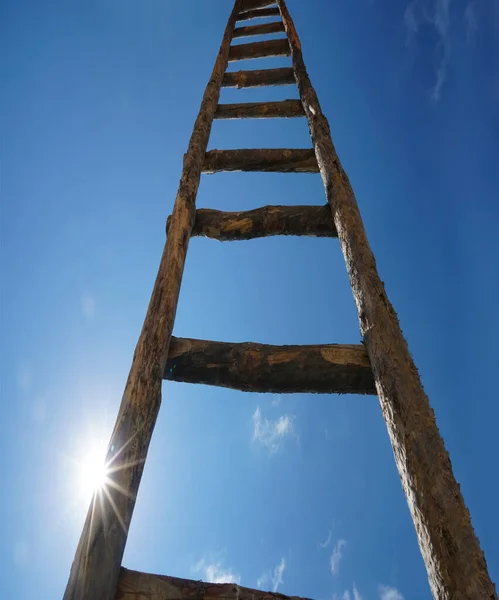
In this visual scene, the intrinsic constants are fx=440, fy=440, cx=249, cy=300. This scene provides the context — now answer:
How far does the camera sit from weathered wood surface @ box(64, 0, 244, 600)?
1.34m

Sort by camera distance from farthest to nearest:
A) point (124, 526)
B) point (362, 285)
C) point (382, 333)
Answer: point (362, 285), point (382, 333), point (124, 526)

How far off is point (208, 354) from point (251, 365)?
205 mm

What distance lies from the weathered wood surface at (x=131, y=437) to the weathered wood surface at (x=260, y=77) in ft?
8.98

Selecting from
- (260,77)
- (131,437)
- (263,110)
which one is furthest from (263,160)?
(131,437)

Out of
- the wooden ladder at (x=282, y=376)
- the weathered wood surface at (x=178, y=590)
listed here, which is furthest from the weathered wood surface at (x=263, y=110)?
the weathered wood surface at (x=178, y=590)

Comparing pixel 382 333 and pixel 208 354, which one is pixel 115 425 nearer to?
pixel 208 354

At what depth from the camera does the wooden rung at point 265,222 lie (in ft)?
9.05

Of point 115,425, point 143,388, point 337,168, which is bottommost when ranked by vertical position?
point 115,425

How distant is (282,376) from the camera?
6.45 ft

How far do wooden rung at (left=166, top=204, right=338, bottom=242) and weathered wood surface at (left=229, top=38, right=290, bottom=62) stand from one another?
3597 mm

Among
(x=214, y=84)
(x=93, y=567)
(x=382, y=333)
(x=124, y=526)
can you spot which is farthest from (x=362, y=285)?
(x=214, y=84)

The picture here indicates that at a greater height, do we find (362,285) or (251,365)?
(362,285)

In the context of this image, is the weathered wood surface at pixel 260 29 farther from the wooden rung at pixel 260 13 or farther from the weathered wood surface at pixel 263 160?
the weathered wood surface at pixel 263 160

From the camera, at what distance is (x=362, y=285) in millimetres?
2176
